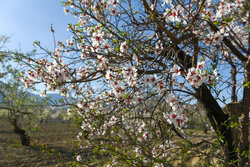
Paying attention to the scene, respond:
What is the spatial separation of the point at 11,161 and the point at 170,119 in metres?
8.88

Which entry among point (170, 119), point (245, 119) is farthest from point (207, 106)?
point (170, 119)

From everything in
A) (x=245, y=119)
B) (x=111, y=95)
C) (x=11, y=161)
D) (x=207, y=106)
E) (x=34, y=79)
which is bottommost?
(x=11, y=161)

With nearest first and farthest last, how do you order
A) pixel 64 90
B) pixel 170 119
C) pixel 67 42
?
pixel 170 119 → pixel 64 90 → pixel 67 42

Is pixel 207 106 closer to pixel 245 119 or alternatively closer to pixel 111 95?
pixel 245 119

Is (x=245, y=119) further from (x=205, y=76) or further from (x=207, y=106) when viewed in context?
(x=205, y=76)

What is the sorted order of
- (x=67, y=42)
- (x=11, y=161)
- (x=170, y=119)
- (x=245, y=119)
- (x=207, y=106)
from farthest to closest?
(x=11, y=161), (x=67, y=42), (x=207, y=106), (x=245, y=119), (x=170, y=119)

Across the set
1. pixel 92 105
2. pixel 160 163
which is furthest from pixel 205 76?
pixel 92 105

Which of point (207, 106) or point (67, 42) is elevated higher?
point (67, 42)

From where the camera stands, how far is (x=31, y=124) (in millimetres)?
11406

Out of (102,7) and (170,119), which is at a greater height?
(102,7)

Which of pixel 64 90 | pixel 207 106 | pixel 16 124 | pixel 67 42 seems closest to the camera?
pixel 64 90

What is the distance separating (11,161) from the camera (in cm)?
744

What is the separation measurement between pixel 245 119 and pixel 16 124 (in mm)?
12461

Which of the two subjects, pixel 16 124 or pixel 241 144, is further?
pixel 16 124
